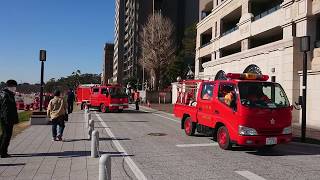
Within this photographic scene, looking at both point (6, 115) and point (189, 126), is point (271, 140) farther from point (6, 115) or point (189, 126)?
point (6, 115)

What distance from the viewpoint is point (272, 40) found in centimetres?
3306

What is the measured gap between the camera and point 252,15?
1294 inches

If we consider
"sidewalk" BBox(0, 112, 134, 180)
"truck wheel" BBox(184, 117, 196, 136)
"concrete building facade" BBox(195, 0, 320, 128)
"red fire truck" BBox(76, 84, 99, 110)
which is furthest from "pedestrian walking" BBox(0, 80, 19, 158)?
"red fire truck" BBox(76, 84, 99, 110)

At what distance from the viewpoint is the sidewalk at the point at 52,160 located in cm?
858

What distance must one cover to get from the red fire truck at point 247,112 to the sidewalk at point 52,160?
3444 millimetres

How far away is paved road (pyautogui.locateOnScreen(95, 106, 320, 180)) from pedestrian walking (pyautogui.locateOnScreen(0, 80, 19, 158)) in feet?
10.7

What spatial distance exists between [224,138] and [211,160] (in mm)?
1976

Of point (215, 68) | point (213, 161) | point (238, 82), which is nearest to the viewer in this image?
point (213, 161)

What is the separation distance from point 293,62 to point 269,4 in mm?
11390

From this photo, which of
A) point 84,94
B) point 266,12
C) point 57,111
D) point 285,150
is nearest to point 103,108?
point 84,94

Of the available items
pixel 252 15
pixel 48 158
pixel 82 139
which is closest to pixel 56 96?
pixel 82 139

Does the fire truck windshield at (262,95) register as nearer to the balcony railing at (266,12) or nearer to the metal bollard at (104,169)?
the metal bollard at (104,169)

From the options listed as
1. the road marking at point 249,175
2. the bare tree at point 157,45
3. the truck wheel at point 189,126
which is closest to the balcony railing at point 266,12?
the truck wheel at point 189,126

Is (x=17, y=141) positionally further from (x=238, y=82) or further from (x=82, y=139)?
(x=238, y=82)
